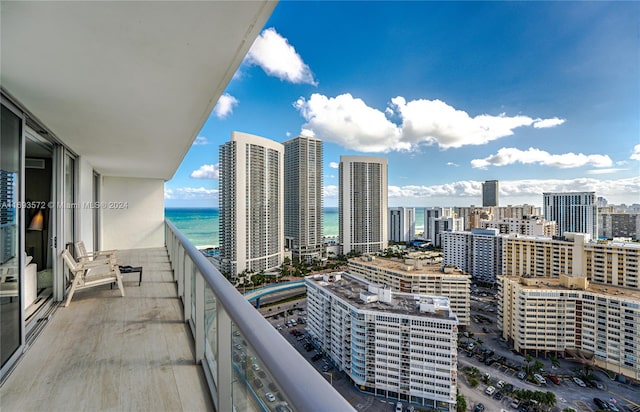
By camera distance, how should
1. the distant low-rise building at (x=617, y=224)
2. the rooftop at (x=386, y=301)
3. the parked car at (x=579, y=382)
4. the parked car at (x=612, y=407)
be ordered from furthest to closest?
the distant low-rise building at (x=617, y=224), the parked car at (x=579, y=382), the parked car at (x=612, y=407), the rooftop at (x=386, y=301)

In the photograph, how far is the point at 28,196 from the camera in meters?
3.17

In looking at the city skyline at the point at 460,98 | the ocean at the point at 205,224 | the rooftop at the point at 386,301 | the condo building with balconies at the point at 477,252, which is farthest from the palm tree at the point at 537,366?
the ocean at the point at 205,224

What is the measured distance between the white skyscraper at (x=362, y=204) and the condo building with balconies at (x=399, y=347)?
2049 cm

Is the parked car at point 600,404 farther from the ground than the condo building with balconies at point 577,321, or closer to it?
closer to it

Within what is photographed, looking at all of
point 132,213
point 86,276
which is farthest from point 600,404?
point 132,213

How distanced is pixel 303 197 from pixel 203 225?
1650 cm

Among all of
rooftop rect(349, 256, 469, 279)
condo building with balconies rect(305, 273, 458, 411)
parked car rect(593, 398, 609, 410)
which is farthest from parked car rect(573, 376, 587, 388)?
condo building with balconies rect(305, 273, 458, 411)

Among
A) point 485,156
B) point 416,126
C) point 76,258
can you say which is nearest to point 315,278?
point 76,258

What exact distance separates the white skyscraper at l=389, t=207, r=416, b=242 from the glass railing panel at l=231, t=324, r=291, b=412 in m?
39.1

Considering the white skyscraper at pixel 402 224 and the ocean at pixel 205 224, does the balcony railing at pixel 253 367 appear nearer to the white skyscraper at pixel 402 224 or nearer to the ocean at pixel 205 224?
the ocean at pixel 205 224

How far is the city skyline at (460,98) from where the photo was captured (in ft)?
81.1

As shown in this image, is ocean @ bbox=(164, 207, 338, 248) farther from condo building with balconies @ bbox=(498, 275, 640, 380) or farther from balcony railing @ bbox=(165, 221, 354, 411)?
balcony railing @ bbox=(165, 221, 354, 411)

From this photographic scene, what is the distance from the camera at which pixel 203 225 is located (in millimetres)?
36125

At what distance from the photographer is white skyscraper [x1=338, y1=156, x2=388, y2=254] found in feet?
99.0
